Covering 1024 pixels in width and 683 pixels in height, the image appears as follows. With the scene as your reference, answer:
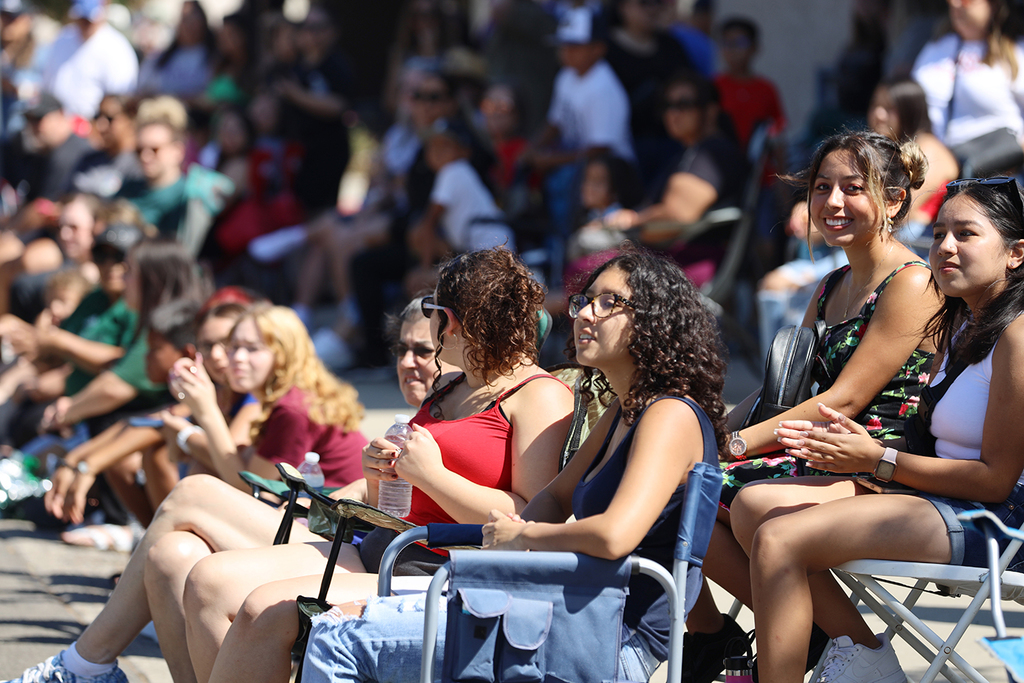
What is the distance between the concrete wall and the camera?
333 inches

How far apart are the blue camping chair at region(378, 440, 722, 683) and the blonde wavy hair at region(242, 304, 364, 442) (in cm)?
164

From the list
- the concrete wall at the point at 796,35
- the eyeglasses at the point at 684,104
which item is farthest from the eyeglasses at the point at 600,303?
the concrete wall at the point at 796,35

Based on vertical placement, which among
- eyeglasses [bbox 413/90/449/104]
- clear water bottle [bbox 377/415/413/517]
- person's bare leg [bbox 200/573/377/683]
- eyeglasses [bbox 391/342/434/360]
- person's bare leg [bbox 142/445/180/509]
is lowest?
person's bare leg [bbox 142/445/180/509]

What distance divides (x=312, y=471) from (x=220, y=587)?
0.67 metres

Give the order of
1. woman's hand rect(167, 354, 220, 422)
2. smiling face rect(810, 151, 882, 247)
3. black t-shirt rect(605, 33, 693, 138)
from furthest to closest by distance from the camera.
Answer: black t-shirt rect(605, 33, 693, 138) < woman's hand rect(167, 354, 220, 422) < smiling face rect(810, 151, 882, 247)

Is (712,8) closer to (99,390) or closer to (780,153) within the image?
(780,153)

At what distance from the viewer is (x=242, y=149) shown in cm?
894

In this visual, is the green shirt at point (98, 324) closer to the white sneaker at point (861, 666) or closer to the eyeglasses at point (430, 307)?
the eyeglasses at point (430, 307)

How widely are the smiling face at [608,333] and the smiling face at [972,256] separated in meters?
0.74

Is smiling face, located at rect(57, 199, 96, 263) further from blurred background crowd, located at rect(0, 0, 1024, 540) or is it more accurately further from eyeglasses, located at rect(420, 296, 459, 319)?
eyeglasses, located at rect(420, 296, 459, 319)

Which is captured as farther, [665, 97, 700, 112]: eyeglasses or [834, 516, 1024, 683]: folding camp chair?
[665, 97, 700, 112]: eyeglasses

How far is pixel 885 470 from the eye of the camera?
8.14 ft

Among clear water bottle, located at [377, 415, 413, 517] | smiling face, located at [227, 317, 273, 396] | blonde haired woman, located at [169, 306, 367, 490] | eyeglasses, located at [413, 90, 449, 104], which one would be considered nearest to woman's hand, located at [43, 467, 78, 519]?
blonde haired woman, located at [169, 306, 367, 490]

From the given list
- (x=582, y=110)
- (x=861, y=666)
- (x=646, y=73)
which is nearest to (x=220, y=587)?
(x=861, y=666)
